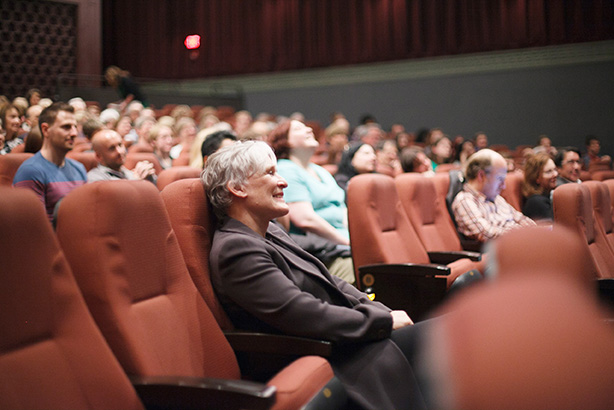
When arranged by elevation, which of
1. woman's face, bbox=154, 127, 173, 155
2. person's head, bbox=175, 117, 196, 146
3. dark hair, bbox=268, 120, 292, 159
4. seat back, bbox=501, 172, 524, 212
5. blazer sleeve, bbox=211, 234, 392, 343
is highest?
person's head, bbox=175, 117, 196, 146

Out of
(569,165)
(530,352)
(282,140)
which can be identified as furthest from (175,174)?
(569,165)

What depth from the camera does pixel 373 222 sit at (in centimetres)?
224

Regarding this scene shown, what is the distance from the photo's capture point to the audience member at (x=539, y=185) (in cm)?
298

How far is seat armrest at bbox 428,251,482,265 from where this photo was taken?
246 centimetres

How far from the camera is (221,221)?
1514mm

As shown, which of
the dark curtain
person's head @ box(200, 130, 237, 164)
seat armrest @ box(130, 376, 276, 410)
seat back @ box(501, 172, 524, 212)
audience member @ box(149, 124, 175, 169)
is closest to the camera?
seat armrest @ box(130, 376, 276, 410)

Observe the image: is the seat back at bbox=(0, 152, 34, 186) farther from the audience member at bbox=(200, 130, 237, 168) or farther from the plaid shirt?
the plaid shirt

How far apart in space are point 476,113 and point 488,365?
8.01m

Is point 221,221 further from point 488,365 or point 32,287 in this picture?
point 488,365

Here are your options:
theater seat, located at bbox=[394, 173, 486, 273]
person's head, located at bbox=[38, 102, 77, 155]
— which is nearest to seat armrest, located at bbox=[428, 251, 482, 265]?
theater seat, located at bbox=[394, 173, 486, 273]

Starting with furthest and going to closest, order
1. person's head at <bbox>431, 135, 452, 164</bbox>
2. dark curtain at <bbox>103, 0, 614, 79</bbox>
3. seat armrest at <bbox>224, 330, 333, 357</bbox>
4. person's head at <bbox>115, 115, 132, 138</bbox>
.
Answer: dark curtain at <bbox>103, 0, 614, 79</bbox>, person's head at <bbox>431, 135, 452, 164</bbox>, person's head at <bbox>115, 115, 132, 138</bbox>, seat armrest at <bbox>224, 330, 333, 357</bbox>

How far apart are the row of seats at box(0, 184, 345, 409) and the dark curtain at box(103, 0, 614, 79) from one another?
6970 millimetres

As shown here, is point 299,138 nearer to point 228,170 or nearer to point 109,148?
point 109,148

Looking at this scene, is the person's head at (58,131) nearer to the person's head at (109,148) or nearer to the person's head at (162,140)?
the person's head at (109,148)
